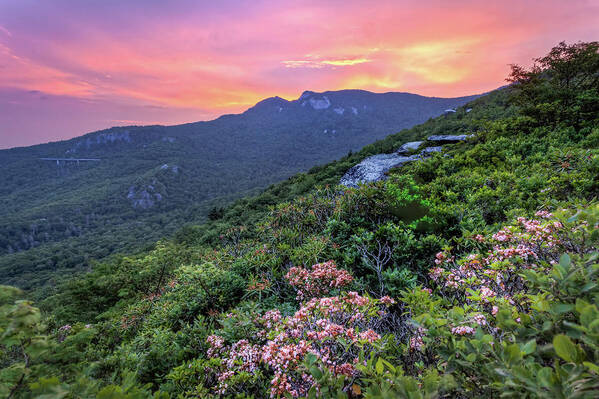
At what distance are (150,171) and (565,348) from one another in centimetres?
11836

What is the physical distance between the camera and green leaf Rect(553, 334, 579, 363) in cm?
93

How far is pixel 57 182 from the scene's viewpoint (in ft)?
367

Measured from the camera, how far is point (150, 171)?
10025 cm

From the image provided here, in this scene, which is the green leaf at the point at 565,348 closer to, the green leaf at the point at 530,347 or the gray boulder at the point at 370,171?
the green leaf at the point at 530,347

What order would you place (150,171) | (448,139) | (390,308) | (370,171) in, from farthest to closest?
1. (150,171)
2. (448,139)
3. (370,171)
4. (390,308)

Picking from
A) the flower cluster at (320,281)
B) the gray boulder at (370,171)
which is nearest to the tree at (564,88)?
the gray boulder at (370,171)

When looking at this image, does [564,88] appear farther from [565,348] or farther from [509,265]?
[565,348]

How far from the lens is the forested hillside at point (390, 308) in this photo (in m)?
1.26

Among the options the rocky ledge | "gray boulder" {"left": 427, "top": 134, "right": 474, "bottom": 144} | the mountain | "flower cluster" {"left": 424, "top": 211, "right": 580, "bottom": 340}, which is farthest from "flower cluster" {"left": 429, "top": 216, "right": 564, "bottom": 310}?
the mountain

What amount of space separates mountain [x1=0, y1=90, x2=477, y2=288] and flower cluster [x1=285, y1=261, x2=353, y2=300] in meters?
46.0

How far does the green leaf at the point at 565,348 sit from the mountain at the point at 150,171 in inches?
1918

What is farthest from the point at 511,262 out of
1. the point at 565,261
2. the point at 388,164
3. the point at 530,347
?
the point at 388,164

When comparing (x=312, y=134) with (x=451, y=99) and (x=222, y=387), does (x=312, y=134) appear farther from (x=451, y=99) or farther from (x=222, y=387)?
(x=222, y=387)

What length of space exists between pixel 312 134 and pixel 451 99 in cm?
9106
